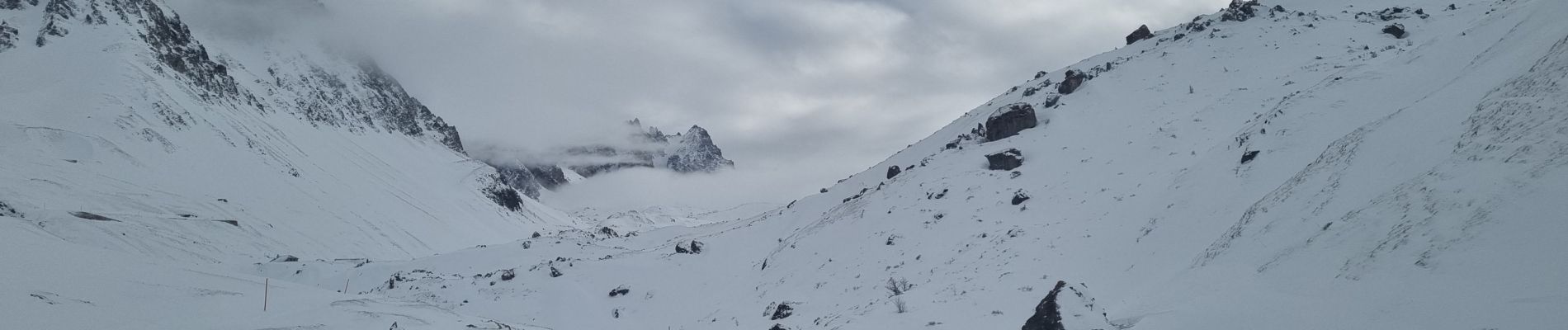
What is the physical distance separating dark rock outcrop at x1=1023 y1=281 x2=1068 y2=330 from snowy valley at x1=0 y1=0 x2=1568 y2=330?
10 centimetres

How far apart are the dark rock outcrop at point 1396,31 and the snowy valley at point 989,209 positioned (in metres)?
0.15

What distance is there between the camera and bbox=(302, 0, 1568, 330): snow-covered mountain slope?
1012 centimetres

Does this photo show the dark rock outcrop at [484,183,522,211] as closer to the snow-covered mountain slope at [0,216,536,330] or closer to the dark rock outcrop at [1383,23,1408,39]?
the snow-covered mountain slope at [0,216,536,330]

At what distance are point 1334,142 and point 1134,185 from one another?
8242mm

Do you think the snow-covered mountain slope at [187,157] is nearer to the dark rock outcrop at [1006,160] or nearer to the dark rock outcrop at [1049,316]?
the dark rock outcrop at [1049,316]

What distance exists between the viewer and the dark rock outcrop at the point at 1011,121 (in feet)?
125

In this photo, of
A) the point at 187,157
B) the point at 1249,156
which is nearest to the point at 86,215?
the point at 187,157

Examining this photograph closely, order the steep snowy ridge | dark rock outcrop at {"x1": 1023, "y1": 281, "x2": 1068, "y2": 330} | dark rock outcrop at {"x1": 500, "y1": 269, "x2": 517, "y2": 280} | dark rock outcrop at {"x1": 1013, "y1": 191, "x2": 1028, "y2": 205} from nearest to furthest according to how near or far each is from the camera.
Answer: dark rock outcrop at {"x1": 1023, "y1": 281, "x2": 1068, "y2": 330}
the steep snowy ridge
dark rock outcrop at {"x1": 1013, "y1": 191, "x2": 1028, "y2": 205}
dark rock outcrop at {"x1": 500, "y1": 269, "x2": 517, "y2": 280}

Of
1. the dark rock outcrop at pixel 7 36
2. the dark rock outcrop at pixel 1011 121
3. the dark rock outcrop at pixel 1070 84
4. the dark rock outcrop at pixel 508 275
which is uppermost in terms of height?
the dark rock outcrop at pixel 7 36

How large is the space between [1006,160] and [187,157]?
182 feet

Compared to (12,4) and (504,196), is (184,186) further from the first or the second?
(504,196)

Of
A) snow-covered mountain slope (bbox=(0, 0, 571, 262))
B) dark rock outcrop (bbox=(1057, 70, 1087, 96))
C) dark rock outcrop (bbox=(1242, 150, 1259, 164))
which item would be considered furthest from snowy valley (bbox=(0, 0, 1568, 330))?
snow-covered mountain slope (bbox=(0, 0, 571, 262))

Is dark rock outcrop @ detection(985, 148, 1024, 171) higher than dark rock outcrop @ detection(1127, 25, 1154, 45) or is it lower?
lower

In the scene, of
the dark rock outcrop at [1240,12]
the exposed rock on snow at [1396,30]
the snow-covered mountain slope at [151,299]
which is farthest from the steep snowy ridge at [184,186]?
the dark rock outcrop at [1240,12]
